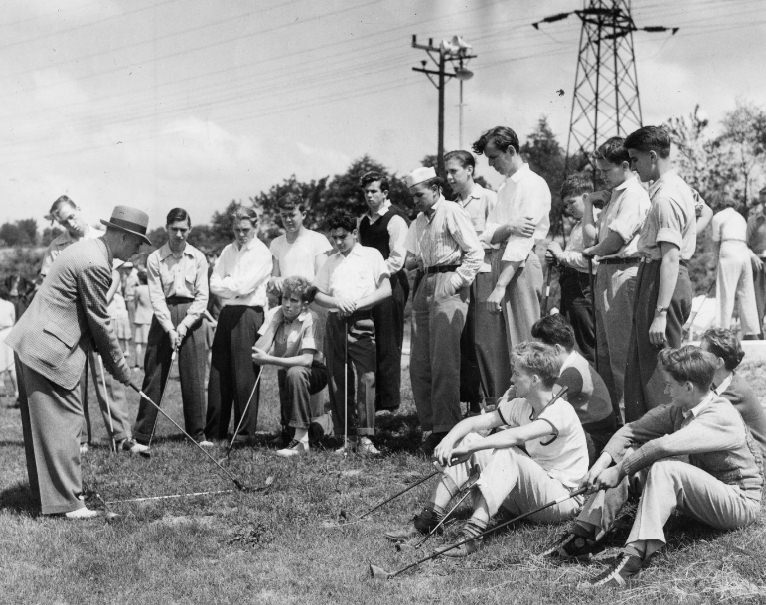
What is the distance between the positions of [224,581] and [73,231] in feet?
15.9

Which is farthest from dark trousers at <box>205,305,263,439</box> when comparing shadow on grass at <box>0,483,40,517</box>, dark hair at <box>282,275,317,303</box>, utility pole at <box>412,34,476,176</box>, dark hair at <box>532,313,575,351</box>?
utility pole at <box>412,34,476,176</box>

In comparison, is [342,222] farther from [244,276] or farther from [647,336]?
[647,336]

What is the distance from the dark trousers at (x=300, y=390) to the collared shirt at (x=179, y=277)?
4.10 ft

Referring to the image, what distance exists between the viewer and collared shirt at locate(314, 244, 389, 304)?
759cm

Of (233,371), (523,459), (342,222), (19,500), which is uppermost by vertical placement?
(342,222)

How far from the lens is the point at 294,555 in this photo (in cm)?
489

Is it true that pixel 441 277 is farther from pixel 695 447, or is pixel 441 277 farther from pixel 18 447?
pixel 18 447

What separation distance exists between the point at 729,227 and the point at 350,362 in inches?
215

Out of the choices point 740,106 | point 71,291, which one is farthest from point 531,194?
point 740,106

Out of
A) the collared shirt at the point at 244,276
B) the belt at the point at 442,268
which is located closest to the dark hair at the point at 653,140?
the belt at the point at 442,268

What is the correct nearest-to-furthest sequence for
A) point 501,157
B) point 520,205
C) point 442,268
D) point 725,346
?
1. point 725,346
2. point 520,205
3. point 501,157
4. point 442,268

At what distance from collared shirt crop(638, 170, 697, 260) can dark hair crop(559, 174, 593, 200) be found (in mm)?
2842

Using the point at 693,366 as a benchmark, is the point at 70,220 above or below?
above

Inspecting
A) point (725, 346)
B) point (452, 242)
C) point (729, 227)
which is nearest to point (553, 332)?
point (725, 346)
